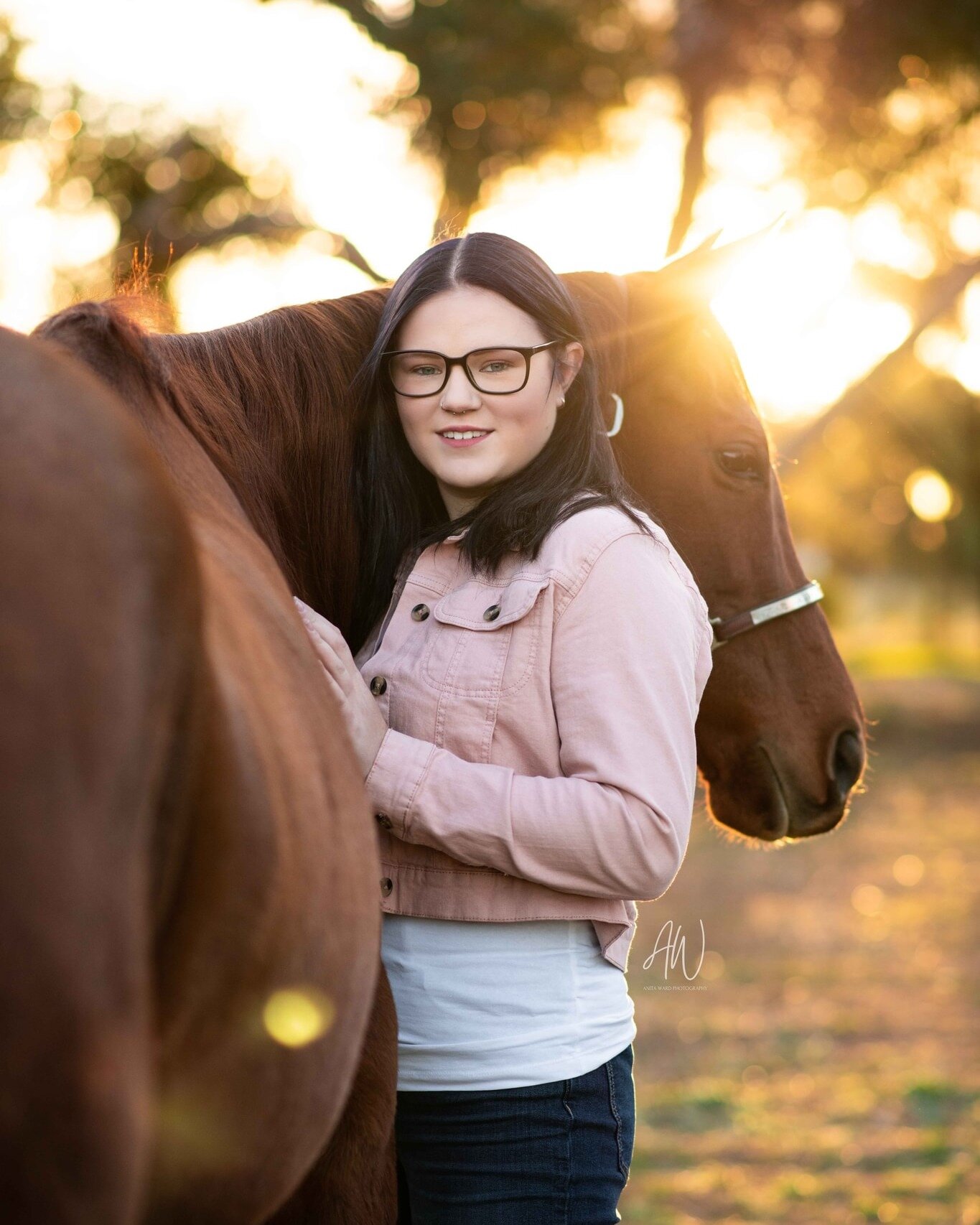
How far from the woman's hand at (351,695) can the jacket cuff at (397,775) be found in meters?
0.01

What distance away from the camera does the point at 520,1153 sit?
1557mm

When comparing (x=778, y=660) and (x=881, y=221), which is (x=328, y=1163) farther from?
(x=881, y=221)

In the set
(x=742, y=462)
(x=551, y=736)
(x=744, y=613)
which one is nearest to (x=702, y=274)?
Answer: (x=742, y=462)

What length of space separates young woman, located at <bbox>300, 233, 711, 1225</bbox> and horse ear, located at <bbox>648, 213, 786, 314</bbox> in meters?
0.61

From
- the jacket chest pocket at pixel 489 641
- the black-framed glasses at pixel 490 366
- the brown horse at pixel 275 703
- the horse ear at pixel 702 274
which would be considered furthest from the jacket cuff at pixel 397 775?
the horse ear at pixel 702 274

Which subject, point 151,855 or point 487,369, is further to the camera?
point 487,369

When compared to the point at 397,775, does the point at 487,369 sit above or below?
above

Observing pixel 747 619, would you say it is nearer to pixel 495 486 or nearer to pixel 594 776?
pixel 495 486

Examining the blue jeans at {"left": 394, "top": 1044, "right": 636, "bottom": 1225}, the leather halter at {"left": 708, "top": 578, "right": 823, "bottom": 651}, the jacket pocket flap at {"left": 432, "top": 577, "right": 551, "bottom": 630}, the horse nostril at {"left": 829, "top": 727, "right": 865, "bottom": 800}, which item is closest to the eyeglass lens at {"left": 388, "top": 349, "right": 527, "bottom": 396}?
the jacket pocket flap at {"left": 432, "top": 577, "right": 551, "bottom": 630}

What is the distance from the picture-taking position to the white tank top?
5.13ft

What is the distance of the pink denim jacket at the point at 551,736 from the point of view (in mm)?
1485

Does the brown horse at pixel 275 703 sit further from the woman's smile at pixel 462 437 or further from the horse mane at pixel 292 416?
the woman's smile at pixel 462 437

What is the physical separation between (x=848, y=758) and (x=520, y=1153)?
1.18 meters

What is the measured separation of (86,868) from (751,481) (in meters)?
1.72
